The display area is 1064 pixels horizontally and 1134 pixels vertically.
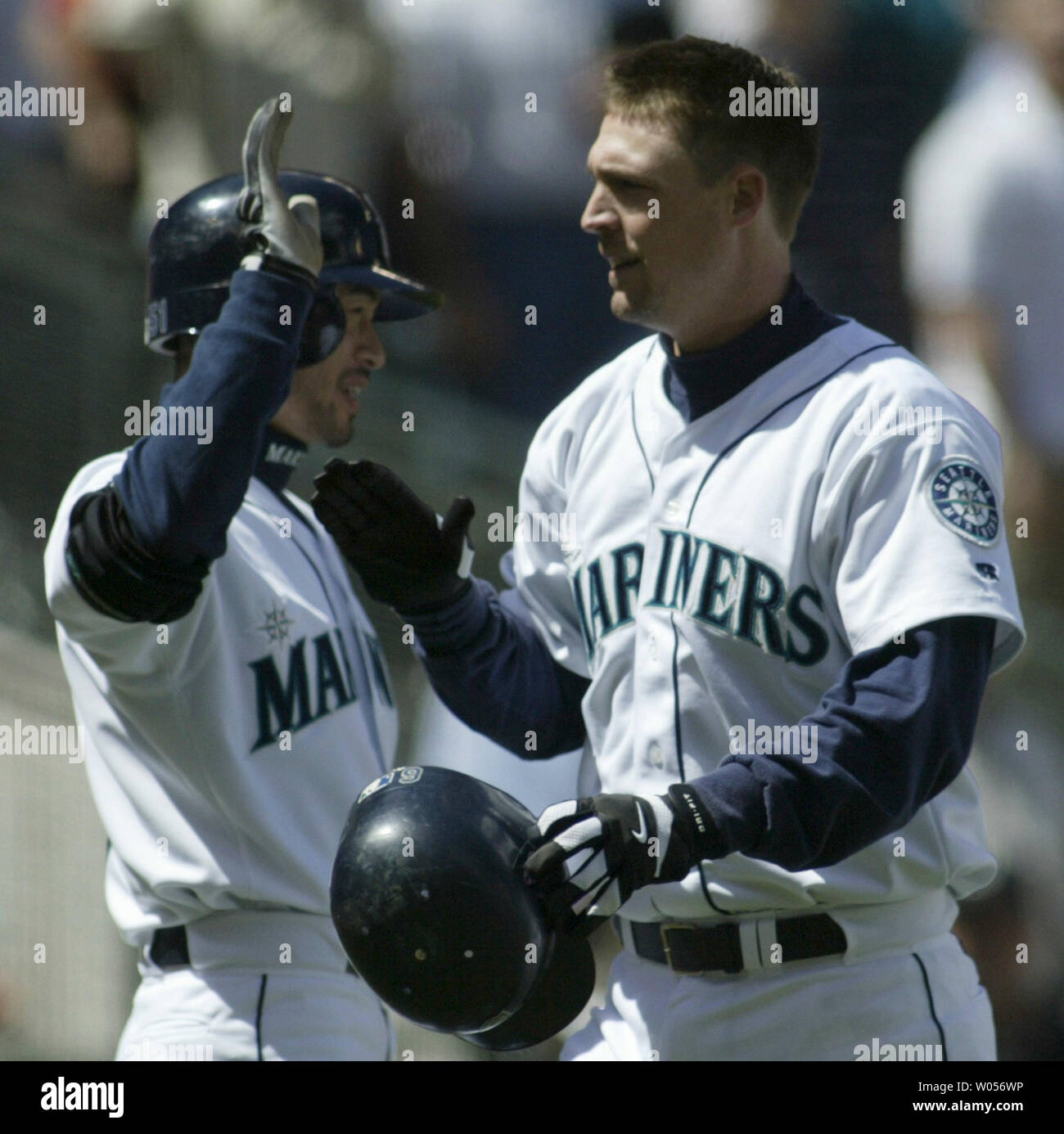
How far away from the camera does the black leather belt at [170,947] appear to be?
2.78 metres

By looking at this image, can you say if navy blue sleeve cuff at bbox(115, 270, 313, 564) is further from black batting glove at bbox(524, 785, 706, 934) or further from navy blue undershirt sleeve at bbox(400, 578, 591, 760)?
black batting glove at bbox(524, 785, 706, 934)

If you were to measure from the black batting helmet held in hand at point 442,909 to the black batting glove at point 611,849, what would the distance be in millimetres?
65

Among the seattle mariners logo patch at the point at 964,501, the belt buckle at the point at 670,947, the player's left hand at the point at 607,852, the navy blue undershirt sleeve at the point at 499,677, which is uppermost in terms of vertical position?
the seattle mariners logo patch at the point at 964,501

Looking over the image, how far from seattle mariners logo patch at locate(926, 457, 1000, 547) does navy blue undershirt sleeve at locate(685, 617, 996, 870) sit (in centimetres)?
14

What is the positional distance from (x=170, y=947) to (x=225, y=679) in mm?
410

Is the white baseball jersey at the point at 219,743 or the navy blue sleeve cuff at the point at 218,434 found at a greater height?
the navy blue sleeve cuff at the point at 218,434

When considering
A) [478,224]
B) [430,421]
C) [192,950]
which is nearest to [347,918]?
[192,950]

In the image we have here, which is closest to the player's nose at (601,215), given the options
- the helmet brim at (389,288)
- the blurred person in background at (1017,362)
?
the helmet brim at (389,288)

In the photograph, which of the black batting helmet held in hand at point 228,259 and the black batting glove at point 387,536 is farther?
the black batting helmet held in hand at point 228,259

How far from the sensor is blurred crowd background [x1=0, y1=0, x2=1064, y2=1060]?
4543 millimetres

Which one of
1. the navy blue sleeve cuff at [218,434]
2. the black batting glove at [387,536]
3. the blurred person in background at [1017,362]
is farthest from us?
the blurred person in background at [1017,362]

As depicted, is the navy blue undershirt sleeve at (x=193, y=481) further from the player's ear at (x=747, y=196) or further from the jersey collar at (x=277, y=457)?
the player's ear at (x=747, y=196)

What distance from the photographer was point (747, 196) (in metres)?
2.53

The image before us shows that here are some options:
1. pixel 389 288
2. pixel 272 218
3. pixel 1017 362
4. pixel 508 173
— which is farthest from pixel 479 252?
pixel 272 218
